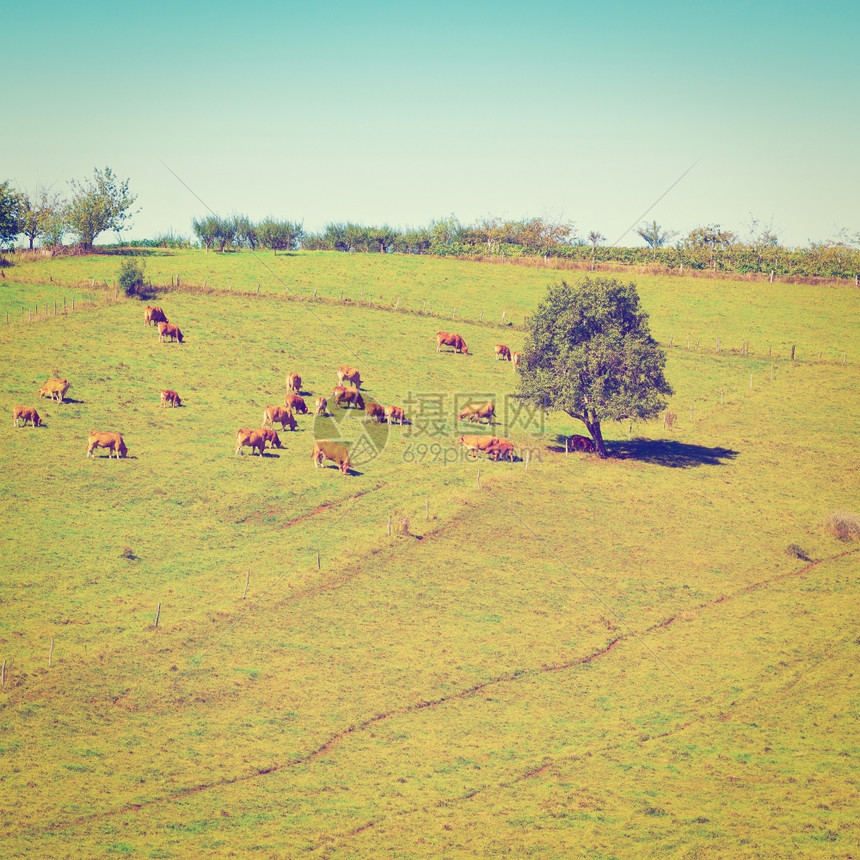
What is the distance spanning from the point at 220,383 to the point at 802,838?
1464 inches

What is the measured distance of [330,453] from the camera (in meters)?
41.7

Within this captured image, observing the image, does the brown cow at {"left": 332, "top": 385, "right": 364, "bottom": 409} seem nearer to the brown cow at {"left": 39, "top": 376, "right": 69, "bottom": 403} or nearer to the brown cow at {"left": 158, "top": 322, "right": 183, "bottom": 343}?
the brown cow at {"left": 158, "top": 322, "right": 183, "bottom": 343}

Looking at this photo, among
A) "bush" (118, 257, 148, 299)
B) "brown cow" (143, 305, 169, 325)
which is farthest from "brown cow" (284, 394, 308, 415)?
"bush" (118, 257, 148, 299)

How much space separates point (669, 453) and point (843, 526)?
35.0 ft

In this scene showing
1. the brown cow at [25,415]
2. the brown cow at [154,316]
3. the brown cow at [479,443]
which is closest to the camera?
the brown cow at [25,415]

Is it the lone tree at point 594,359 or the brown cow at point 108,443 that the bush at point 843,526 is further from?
the brown cow at point 108,443

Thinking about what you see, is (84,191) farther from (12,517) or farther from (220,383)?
(12,517)

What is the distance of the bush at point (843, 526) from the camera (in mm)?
39625

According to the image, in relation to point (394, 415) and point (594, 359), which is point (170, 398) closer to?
point (394, 415)

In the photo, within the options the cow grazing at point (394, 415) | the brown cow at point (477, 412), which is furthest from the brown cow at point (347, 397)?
the brown cow at point (477, 412)

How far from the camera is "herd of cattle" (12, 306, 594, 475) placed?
135 ft

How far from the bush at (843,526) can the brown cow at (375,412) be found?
21965 millimetres

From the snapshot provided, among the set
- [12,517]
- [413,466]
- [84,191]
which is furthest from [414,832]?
[84,191]

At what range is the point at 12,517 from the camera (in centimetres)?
3347
